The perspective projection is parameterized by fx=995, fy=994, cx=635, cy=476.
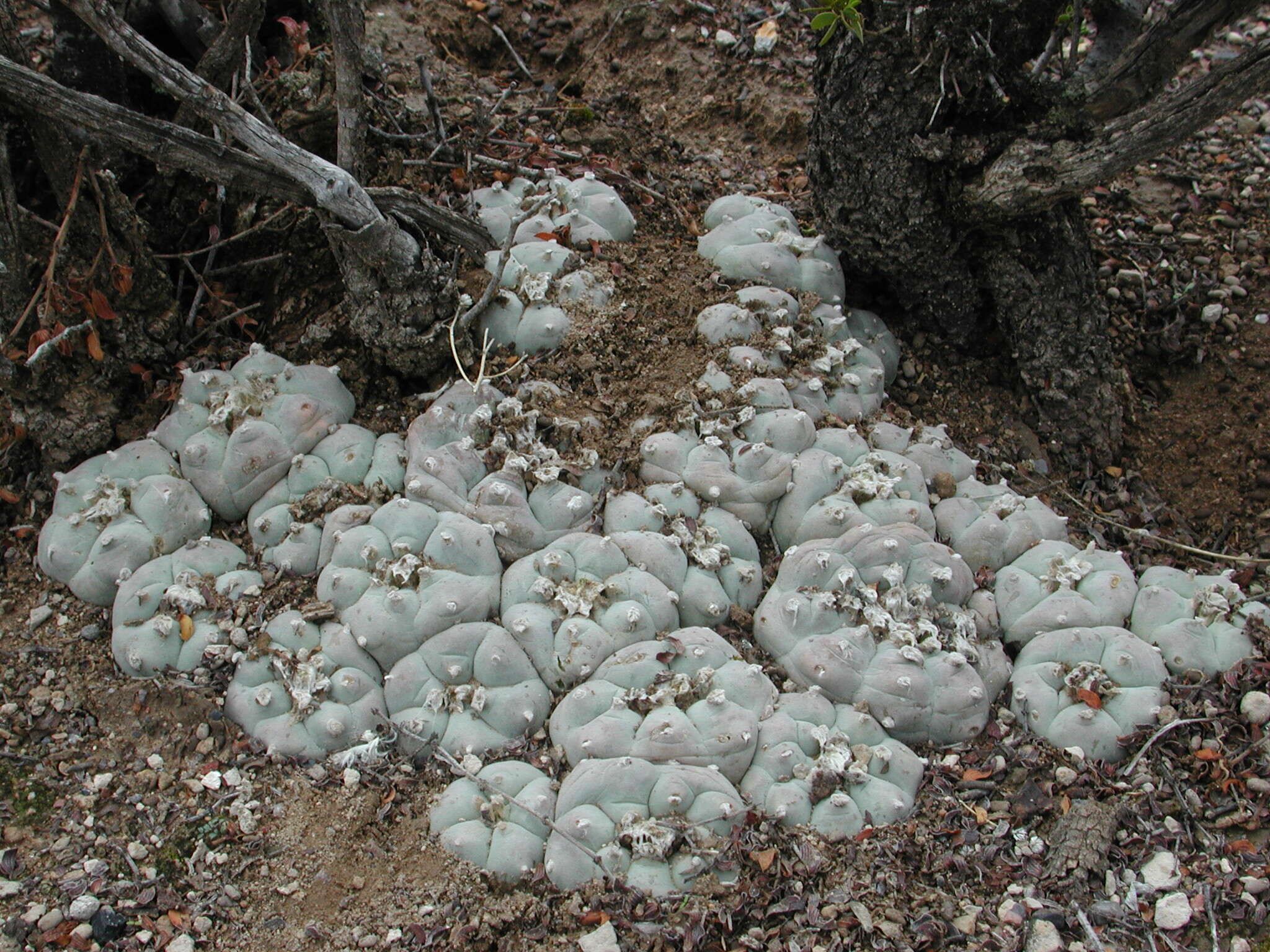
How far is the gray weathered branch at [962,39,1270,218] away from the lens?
10.6ft

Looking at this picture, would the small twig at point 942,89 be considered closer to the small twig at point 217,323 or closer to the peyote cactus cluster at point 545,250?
the peyote cactus cluster at point 545,250

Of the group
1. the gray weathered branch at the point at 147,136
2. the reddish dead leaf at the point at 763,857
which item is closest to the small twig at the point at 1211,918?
the reddish dead leaf at the point at 763,857

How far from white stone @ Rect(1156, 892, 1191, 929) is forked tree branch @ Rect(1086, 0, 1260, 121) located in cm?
277

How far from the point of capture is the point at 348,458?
364cm

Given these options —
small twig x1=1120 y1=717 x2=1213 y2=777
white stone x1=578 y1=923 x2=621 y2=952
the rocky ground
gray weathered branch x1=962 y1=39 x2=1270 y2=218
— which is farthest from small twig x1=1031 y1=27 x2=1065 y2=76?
white stone x1=578 y1=923 x2=621 y2=952

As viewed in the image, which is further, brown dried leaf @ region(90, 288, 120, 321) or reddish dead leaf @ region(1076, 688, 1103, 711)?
brown dried leaf @ region(90, 288, 120, 321)

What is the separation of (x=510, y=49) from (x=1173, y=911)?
15.9ft

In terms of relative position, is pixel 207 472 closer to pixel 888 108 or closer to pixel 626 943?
pixel 626 943

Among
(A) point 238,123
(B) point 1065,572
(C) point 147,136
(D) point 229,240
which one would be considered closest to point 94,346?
(D) point 229,240

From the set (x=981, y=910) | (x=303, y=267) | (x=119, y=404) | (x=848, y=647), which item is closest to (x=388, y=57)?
(x=303, y=267)

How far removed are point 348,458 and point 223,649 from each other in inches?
31.3

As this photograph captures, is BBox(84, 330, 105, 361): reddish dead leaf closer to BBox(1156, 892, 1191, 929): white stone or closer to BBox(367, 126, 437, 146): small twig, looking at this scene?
BBox(367, 126, 437, 146): small twig

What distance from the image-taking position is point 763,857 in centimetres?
279

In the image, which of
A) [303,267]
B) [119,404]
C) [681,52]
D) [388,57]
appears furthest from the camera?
[681,52]
